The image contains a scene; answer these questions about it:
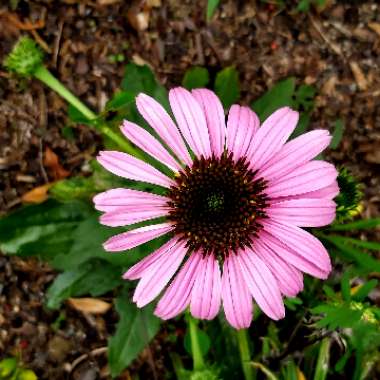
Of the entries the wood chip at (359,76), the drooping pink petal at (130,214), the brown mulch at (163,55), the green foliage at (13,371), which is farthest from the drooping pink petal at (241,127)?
the green foliage at (13,371)

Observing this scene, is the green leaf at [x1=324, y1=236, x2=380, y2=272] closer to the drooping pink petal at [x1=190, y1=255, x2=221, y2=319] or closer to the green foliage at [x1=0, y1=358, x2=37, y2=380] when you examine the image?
the drooping pink petal at [x1=190, y1=255, x2=221, y2=319]

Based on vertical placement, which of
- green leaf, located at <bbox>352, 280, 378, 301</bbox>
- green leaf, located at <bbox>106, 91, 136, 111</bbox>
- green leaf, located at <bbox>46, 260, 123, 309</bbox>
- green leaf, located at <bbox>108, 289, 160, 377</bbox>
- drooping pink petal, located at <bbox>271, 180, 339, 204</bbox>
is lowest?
green leaf, located at <bbox>108, 289, 160, 377</bbox>

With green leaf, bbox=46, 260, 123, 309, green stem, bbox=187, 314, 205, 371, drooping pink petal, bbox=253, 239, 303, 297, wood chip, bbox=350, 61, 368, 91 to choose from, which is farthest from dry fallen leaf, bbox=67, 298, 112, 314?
wood chip, bbox=350, 61, 368, 91

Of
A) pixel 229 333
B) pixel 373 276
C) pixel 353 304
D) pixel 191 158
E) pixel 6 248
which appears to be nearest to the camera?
pixel 353 304

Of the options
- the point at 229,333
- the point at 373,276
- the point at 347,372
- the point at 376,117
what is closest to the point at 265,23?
the point at 376,117

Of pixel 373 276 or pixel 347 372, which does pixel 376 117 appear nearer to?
pixel 373 276
